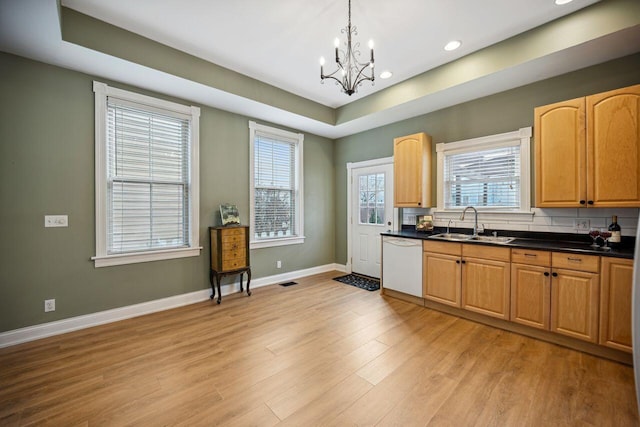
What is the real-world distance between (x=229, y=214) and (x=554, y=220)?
→ 4181mm

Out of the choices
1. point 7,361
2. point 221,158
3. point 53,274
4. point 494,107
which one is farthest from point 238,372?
point 494,107

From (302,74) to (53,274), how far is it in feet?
12.4

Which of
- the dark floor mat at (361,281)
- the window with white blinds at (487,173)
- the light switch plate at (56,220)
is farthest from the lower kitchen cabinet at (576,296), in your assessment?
the light switch plate at (56,220)

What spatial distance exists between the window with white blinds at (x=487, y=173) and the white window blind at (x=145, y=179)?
12.4 feet

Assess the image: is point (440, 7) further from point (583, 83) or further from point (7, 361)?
point (7, 361)

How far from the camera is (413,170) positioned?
411cm

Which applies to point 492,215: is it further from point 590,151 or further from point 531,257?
point 590,151

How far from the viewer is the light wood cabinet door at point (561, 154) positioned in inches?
106

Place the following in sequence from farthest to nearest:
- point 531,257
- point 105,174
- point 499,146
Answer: point 499,146 → point 105,174 → point 531,257

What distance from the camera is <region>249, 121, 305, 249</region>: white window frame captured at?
450 centimetres

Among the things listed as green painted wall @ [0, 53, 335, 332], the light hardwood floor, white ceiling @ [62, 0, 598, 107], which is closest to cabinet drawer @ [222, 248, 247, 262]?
green painted wall @ [0, 53, 335, 332]

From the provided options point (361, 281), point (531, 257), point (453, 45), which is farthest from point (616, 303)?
point (361, 281)

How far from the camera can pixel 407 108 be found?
4090 mm

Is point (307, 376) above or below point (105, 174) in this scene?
below
